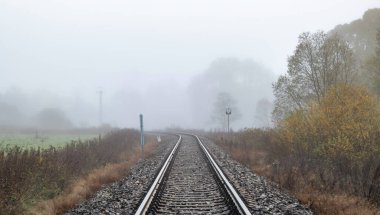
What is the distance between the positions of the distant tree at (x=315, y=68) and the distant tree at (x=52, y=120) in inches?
3057

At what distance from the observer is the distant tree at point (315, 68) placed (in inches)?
1138

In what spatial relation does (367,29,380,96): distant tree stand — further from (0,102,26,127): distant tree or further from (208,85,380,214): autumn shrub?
(0,102,26,127): distant tree

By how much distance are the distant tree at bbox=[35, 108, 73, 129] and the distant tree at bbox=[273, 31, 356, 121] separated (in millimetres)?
77638

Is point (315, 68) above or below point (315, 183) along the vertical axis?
above

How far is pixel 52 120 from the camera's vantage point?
97750mm

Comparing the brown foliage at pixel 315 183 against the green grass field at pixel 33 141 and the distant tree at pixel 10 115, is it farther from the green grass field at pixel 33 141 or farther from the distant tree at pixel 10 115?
the distant tree at pixel 10 115

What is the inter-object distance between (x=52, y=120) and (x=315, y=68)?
269ft

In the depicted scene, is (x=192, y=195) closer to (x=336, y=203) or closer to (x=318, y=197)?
(x=318, y=197)

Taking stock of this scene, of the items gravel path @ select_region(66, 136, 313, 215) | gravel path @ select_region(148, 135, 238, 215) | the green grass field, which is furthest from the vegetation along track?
the green grass field

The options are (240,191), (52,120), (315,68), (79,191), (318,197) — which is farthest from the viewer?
(52,120)

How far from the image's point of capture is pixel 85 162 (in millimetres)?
17484

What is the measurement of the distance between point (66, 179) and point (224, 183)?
5.81 metres

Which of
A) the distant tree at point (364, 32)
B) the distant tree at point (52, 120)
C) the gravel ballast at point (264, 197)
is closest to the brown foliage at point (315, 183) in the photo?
the gravel ballast at point (264, 197)

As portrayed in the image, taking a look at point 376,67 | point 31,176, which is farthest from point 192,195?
point 376,67
